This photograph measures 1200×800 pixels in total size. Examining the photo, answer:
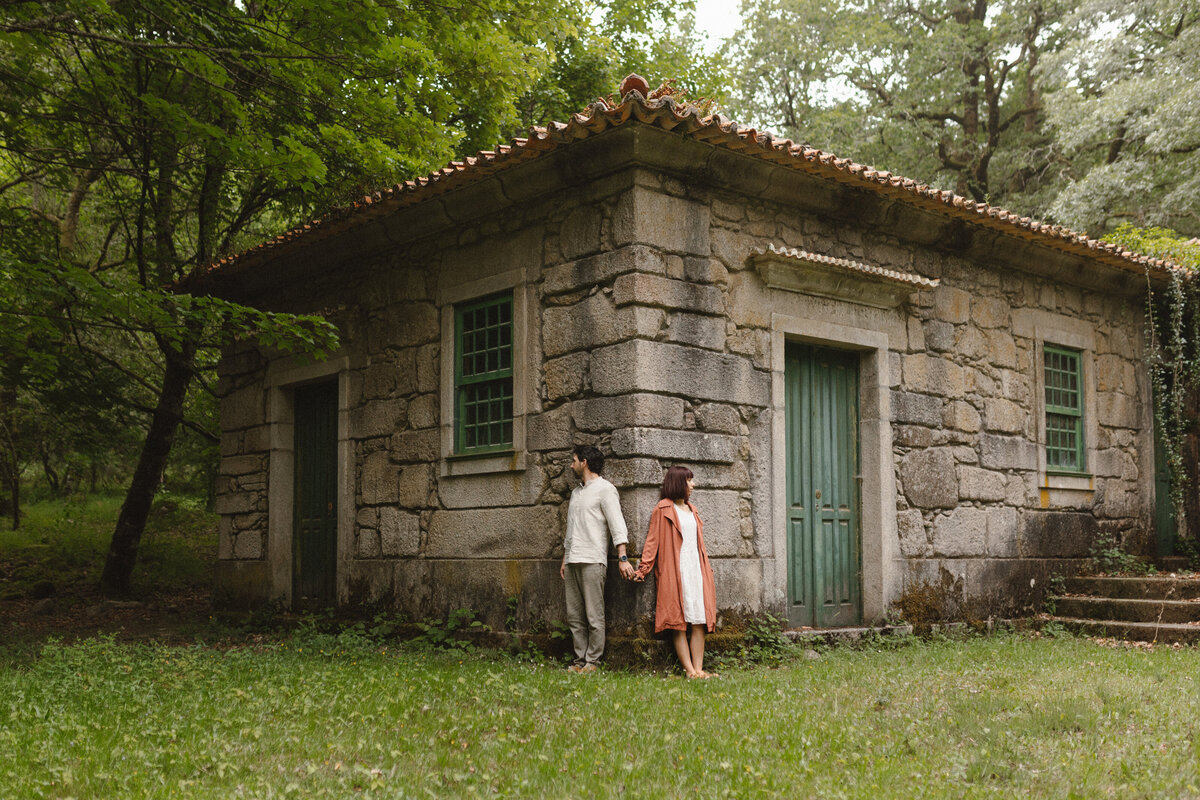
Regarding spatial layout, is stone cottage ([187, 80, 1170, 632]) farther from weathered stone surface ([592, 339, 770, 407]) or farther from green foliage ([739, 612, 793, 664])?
green foliage ([739, 612, 793, 664])

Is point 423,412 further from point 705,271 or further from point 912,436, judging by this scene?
point 912,436

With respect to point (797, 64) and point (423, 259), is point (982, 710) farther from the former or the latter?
point (797, 64)

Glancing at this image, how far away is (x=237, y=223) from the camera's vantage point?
39.9 feet

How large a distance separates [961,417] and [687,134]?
3.85 meters

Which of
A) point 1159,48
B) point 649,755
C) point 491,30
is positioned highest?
point 1159,48

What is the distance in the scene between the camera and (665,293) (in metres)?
7.32

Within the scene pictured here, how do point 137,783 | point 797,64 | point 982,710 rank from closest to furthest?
1. point 137,783
2. point 982,710
3. point 797,64

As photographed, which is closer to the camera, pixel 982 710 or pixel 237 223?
pixel 982 710

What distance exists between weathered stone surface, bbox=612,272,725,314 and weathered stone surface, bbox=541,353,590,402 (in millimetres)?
535

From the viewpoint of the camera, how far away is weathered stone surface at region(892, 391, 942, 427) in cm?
872

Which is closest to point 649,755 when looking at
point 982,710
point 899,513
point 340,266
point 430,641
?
point 982,710

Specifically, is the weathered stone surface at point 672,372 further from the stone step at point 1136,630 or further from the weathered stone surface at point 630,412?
the stone step at point 1136,630

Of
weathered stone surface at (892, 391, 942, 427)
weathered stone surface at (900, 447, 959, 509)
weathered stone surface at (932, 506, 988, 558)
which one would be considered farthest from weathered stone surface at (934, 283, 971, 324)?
weathered stone surface at (932, 506, 988, 558)

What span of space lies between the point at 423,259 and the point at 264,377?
271cm
